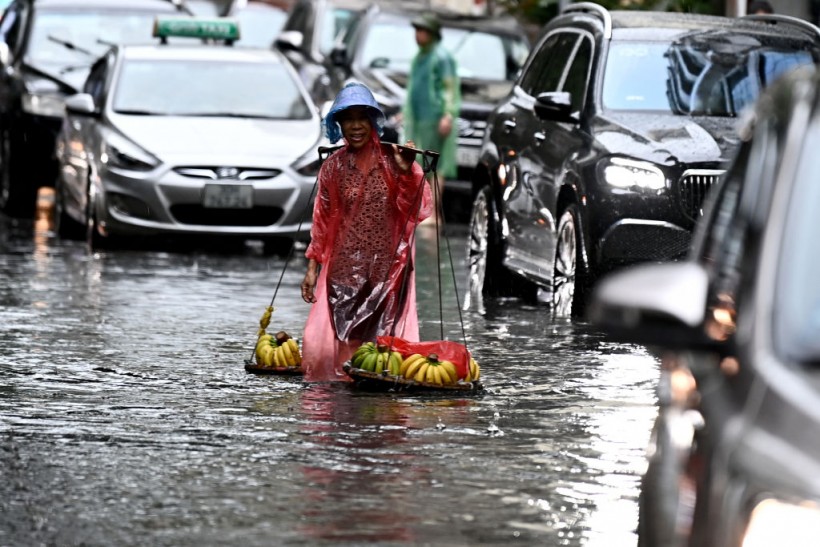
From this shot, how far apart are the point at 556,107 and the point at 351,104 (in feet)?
12.4

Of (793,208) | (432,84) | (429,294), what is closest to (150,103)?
(432,84)

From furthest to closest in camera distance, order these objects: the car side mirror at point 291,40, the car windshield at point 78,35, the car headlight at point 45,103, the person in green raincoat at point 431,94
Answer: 1. the car side mirror at point 291,40
2. the car windshield at point 78,35
3. the car headlight at point 45,103
4. the person in green raincoat at point 431,94

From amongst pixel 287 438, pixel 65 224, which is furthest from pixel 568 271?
pixel 65 224

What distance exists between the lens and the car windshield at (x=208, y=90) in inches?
774

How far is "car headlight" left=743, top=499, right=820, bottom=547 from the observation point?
13.0 feet

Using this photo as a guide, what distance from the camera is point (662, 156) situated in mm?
13773

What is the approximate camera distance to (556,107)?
575 inches

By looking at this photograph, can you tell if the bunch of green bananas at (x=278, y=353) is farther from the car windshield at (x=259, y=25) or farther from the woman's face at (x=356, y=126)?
the car windshield at (x=259, y=25)

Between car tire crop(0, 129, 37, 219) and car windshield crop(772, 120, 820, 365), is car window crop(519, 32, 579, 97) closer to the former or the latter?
car tire crop(0, 129, 37, 219)

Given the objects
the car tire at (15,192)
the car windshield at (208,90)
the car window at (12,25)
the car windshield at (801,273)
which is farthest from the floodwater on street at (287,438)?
the car window at (12,25)

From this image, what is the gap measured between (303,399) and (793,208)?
20.4ft

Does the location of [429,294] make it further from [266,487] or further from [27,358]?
[266,487]

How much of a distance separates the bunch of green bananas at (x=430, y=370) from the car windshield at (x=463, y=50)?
45.6 ft

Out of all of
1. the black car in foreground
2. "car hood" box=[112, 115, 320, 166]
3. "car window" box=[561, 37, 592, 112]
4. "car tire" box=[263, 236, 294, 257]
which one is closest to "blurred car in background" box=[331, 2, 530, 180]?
"car tire" box=[263, 236, 294, 257]
